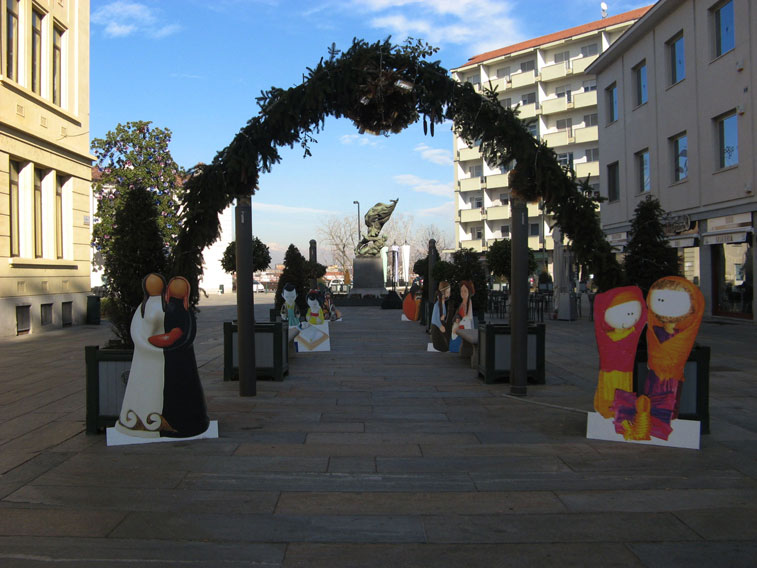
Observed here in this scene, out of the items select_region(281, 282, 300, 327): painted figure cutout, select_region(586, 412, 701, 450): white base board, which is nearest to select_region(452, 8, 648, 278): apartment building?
select_region(281, 282, 300, 327): painted figure cutout

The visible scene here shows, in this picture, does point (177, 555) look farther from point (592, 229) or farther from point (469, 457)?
point (592, 229)

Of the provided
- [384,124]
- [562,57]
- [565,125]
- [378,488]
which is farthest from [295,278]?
[562,57]

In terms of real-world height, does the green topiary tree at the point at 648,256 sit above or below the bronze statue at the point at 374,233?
below

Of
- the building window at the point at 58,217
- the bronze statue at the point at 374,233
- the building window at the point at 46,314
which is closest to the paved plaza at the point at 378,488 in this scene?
the building window at the point at 46,314

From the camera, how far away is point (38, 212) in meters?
18.4

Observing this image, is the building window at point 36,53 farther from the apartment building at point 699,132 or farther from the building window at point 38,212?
the apartment building at point 699,132

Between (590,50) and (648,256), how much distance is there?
2104 inches

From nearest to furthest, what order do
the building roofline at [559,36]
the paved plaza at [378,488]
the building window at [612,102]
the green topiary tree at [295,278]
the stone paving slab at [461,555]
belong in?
the stone paving slab at [461,555], the paved plaza at [378,488], the green topiary tree at [295,278], the building window at [612,102], the building roofline at [559,36]

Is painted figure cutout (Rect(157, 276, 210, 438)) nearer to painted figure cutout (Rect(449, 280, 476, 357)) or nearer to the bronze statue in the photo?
painted figure cutout (Rect(449, 280, 476, 357))

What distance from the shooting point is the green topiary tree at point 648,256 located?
7.00 meters

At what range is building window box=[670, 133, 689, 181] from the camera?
2170 cm

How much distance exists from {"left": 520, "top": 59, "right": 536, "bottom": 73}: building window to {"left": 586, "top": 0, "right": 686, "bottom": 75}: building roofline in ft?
100

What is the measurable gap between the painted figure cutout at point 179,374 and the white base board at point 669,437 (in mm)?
3547

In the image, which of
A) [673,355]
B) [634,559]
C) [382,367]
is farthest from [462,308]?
[634,559]
